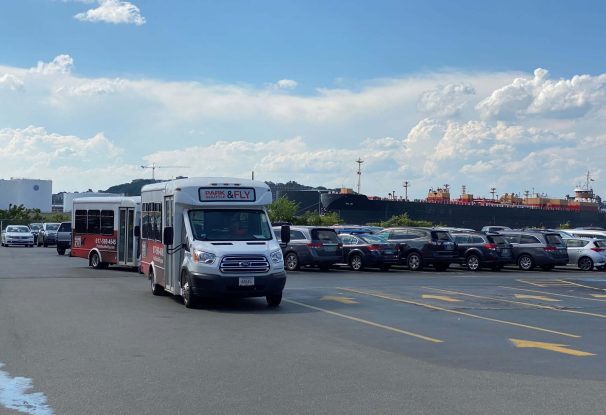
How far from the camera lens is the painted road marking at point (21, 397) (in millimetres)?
7199

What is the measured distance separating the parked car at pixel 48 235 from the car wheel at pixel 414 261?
99.6ft

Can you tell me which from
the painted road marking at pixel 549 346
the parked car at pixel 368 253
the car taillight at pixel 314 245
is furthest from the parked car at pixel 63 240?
the painted road marking at pixel 549 346

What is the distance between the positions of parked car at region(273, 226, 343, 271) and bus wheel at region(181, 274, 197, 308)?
40.7 feet

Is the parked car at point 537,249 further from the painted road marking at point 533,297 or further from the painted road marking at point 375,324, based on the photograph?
the painted road marking at point 375,324

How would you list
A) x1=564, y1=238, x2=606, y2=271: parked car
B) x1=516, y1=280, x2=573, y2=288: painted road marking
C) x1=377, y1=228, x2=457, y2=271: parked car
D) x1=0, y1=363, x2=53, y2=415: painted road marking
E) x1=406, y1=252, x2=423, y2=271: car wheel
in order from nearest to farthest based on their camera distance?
x1=0, y1=363, x2=53, y2=415: painted road marking → x1=516, y1=280, x2=573, y2=288: painted road marking → x1=377, y1=228, x2=457, y2=271: parked car → x1=406, y1=252, x2=423, y2=271: car wheel → x1=564, y1=238, x2=606, y2=271: parked car

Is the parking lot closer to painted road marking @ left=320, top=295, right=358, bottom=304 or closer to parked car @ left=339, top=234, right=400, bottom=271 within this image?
painted road marking @ left=320, top=295, right=358, bottom=304

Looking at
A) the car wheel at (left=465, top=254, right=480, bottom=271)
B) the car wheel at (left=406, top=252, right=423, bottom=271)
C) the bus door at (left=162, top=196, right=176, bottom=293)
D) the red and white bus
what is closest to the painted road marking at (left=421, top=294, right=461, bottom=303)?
the bus door at (left=162, top=196, right=176, bottom=293)

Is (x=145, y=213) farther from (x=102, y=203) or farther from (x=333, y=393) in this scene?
(x=333, y=393)

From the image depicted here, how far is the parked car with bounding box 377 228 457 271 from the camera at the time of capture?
30.4 meters

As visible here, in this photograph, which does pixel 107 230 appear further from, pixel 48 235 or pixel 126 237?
pixel 48 235

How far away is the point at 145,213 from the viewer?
774 inches

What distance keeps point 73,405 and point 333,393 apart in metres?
2.57

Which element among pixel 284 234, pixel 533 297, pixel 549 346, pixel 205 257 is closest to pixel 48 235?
pixel 284 234

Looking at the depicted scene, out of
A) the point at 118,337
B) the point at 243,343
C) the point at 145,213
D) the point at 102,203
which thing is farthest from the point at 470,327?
the point at 102,203
